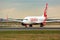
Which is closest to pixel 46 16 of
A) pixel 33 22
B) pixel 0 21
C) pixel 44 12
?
pixel 44 12

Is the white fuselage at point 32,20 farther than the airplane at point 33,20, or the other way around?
the white fuselage at point 32,20

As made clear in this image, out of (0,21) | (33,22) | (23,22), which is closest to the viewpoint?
(23,22)

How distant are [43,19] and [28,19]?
893 centimetres

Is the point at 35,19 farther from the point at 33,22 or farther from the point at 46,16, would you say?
the point at 46,16

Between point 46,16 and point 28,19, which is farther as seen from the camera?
point 46,16

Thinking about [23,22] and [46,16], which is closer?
[23,22]

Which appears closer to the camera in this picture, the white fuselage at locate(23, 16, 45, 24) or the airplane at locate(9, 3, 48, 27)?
the airplane at locate(9, 3, 48, 27)

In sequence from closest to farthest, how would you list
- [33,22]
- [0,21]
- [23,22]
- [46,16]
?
[23,22] < [33,22] < [46,16] < [0,21]

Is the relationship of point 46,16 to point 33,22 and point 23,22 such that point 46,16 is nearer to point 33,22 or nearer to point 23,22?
point 33,22

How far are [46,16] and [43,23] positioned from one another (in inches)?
160

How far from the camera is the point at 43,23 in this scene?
261 feet

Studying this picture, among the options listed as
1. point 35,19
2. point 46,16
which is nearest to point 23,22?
point 35,19

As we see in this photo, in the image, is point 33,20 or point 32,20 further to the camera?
point 33,20

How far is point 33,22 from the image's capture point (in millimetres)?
76000
